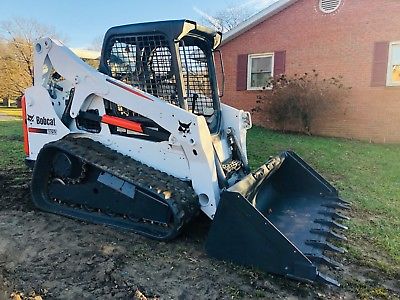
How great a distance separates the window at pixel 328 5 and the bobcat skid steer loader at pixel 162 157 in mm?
10147

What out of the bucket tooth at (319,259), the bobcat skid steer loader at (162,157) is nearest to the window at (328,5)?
the bobcat skid steer loader at (162,157)

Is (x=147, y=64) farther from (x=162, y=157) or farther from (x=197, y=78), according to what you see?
(x=162, y=157)

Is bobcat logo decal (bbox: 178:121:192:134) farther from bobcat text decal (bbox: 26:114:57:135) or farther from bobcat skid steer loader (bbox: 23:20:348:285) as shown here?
bobcat text decal (bbox: 26:114:57:135)

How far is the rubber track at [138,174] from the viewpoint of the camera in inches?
128

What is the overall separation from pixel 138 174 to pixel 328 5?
11993mm

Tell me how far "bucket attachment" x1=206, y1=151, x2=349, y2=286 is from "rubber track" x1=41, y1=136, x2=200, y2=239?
36cm

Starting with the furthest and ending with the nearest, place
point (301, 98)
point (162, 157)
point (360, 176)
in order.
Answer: point (301, 98), point (360, 176), point (162, 157)

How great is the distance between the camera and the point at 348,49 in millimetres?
12617

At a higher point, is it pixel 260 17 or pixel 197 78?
pixel 260 17

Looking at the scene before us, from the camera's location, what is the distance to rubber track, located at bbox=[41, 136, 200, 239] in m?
3.25

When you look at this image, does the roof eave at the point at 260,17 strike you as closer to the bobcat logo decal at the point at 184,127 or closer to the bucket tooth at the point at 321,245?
the bobcat logo decal at the point at 184,127

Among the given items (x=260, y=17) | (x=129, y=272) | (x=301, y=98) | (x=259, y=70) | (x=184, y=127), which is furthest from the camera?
(x=259, y=70)

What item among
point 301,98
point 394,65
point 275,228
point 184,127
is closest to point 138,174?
point 184,127

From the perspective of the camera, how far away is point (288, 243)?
8.82ft
